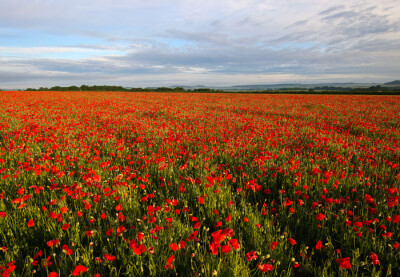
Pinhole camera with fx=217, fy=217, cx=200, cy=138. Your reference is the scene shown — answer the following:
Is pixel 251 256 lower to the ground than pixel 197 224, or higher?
lower

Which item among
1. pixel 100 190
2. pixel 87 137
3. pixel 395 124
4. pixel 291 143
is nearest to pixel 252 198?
pixel 100 190

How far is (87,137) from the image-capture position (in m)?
6.93

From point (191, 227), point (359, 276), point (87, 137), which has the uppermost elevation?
point (87, 137)

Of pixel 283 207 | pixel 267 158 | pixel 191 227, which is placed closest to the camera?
pixel 191 227

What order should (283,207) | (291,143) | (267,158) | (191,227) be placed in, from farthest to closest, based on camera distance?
(291,143) → (267,158) → (283,207) → (191,227)

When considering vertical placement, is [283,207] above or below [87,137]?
below

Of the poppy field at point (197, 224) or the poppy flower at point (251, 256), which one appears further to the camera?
the poppy field at point (197, 224)

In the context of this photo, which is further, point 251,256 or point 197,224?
point 197,224

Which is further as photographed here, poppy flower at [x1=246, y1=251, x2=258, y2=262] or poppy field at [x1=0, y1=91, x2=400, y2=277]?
poppy field at [x1=0, y1=91, x2=400, y2=277]

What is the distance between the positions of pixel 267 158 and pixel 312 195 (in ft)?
4.95

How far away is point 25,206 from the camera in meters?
2.95

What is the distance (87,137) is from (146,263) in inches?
233

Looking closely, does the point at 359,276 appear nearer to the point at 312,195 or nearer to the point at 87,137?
the point at 312,195

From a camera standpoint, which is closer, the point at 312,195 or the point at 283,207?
the point at 283,207
